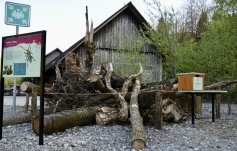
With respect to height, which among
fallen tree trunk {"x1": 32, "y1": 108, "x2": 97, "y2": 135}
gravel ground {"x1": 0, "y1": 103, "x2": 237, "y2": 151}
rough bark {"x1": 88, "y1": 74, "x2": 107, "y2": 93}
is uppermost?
rough bark {"x1": 88, "y1": 74, "x2": 107, "y2": 93}

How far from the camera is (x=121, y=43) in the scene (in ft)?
68.8

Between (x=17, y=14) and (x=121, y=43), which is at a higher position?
(x=121, y=43)

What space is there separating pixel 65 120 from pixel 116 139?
127 centimetres

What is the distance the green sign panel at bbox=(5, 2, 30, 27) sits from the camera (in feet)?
29.6

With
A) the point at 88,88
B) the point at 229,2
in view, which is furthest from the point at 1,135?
the point at 229,2

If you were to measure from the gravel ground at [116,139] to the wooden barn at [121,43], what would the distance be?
10.4 meters

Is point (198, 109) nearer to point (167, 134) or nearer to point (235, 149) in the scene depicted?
point (167, 134)

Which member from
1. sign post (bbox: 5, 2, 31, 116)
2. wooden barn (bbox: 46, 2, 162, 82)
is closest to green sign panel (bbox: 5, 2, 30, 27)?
sign post (bbox: 5, 2, 31, 116)

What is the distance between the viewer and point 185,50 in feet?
55.8

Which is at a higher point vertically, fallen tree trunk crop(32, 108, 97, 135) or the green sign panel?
the green sign panel

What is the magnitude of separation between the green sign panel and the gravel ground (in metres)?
2.68

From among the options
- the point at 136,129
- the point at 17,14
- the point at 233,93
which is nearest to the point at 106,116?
the point at 136,129

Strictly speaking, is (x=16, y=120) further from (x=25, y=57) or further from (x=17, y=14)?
(x=17, y=14)

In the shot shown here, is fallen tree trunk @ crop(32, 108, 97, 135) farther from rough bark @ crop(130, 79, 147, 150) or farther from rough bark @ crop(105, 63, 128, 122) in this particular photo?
rough bark @ crop(130, 79, 147, 150)
